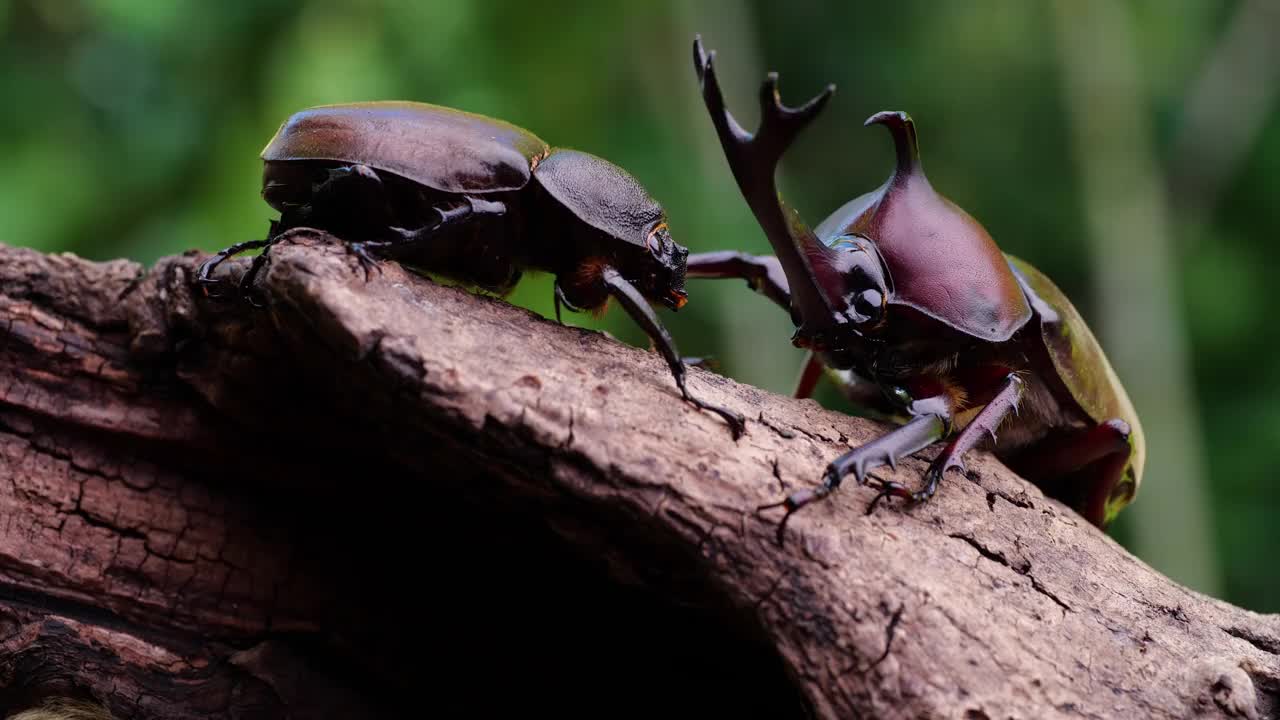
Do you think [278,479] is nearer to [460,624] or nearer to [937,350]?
[460,624]

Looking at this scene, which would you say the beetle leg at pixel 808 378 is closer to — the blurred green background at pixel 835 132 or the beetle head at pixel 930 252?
the beetle head at pixel 930 252

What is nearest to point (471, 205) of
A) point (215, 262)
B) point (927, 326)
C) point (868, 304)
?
point (215, 262)

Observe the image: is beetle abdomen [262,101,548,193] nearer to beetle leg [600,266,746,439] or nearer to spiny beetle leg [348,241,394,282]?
spiny beetle leg [348,241,394,282]

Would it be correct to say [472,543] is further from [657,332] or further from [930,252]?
[930,252]

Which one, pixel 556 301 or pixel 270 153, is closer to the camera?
pixel 270 153

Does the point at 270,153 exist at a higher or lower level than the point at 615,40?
lower

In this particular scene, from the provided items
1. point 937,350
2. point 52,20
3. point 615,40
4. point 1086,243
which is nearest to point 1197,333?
point 1086,243

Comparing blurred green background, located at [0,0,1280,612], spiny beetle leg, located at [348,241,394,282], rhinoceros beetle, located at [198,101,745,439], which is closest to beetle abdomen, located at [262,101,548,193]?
rhinoceros beetle, located at [198,101,745,439]
